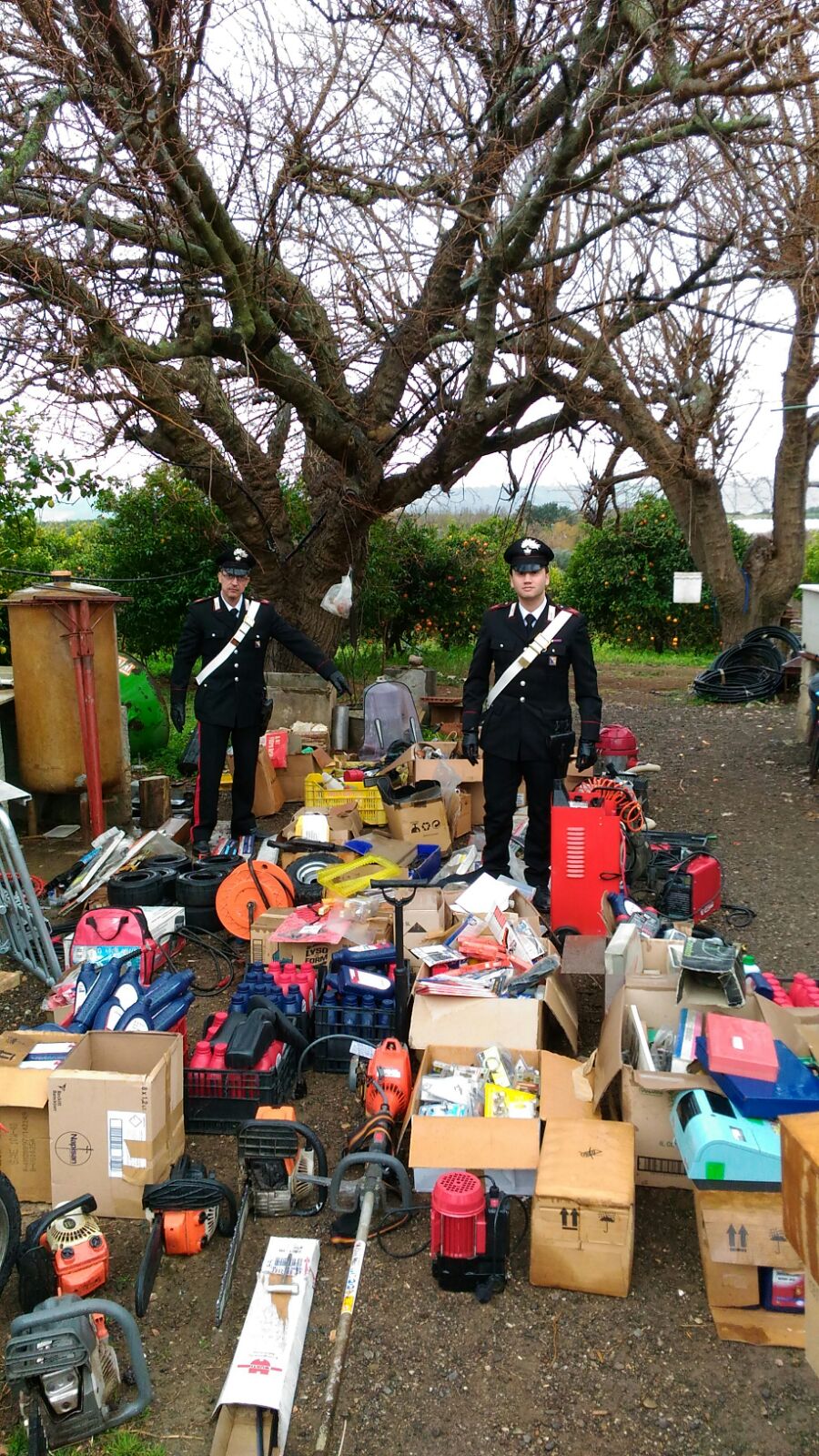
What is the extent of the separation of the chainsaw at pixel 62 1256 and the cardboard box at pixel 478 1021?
4.45ft

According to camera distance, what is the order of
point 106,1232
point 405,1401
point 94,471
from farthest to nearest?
point 94,471 < point 106,1232 < point 405,1401

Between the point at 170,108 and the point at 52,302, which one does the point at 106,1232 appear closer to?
the point at 52,302

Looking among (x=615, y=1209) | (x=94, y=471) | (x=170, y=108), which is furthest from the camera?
(x=94, y=471)

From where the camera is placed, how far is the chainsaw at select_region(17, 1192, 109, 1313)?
9.94 ft

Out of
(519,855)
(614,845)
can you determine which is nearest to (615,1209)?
(614,845)

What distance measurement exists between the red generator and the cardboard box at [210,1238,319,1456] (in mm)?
2513

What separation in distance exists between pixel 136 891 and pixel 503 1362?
3.56 m

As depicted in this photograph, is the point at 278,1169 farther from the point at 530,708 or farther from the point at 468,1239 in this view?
the point at 530,708

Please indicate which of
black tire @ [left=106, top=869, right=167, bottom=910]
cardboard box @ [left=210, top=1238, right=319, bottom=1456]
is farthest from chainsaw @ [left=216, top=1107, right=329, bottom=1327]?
black tire @ [left=106, top=869, right=167, bottom=910]

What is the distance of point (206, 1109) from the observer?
4.01m

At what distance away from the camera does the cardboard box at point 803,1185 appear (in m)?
2.00

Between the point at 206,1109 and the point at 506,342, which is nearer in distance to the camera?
the point at 206,1109

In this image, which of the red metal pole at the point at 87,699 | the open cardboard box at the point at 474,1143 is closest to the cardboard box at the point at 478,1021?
the open cardboard box at the point at 474,1143

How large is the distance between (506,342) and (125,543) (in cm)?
637
